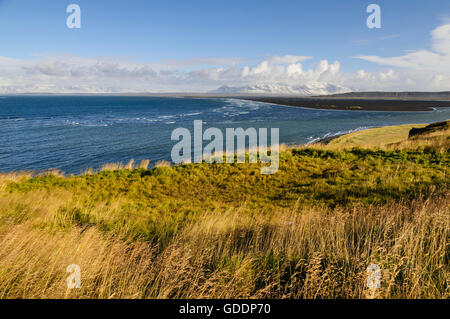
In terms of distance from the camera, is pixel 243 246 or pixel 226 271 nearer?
pixel 226 271

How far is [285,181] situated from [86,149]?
27842 mm

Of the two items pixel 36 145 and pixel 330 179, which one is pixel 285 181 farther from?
pixel 36 145

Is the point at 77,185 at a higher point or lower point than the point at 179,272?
lower

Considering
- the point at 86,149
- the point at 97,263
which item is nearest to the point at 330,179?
the point at 97,263

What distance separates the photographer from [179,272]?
317 centimetres

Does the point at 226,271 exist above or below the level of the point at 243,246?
above

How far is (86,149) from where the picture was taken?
31.3 meters

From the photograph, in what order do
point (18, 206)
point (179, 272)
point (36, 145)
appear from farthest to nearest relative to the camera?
1. point (36, 145)
2. point (18, 206)
3. point (179, 272)
